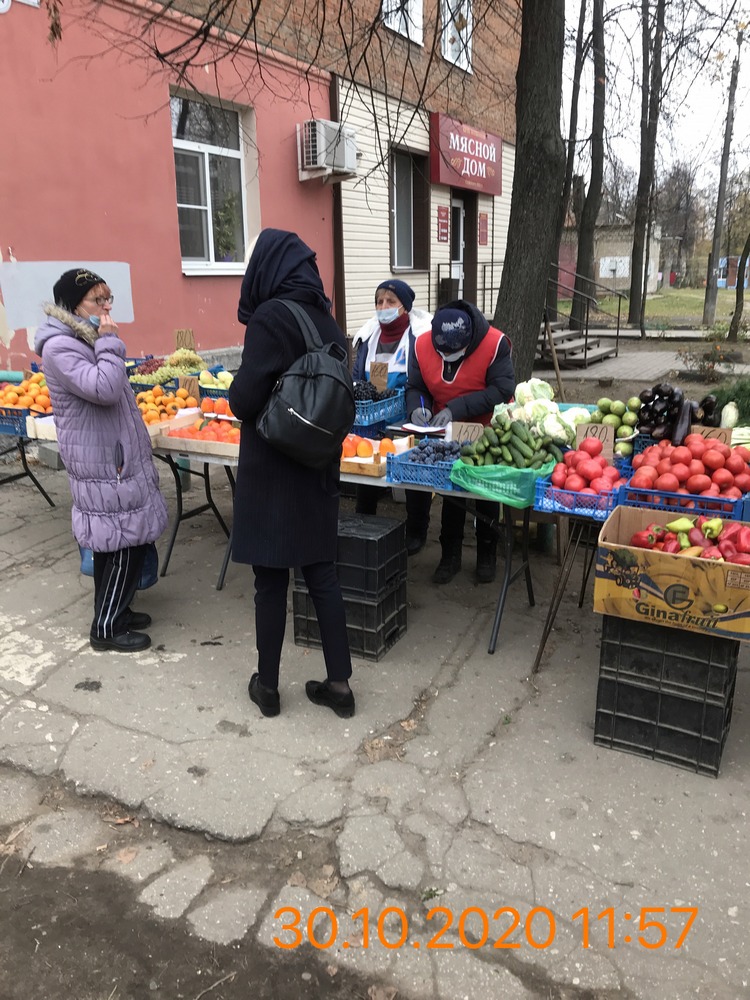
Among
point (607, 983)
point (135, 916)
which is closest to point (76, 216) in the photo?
point (135, 916)

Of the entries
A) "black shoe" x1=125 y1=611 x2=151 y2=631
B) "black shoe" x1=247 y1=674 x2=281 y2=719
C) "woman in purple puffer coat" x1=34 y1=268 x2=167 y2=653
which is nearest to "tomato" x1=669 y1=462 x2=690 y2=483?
"black shoe" x1=247 y1=674 x2=281 y2=719

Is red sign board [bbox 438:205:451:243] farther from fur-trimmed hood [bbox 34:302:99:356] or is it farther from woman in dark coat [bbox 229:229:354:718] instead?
woman in dark coat [bbox 229:229:354:718]

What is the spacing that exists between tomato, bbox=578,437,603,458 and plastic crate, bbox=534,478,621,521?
0.84ft

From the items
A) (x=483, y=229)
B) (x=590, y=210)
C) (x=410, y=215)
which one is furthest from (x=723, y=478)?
(x=590, y=210)

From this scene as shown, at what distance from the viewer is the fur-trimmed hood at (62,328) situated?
3.51 meters

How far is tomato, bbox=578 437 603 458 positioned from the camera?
12.0 feet

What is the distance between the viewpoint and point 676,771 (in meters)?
3.04

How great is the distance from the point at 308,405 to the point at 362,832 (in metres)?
1.56

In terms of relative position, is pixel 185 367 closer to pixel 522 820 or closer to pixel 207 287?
pixel 207 287

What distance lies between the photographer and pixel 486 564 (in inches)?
194

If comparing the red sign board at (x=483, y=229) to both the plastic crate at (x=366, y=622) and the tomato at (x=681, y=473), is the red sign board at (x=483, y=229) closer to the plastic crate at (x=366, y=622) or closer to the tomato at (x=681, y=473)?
the plastic crate at (x=366, y=622)

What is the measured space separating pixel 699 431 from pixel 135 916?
326 centimetres

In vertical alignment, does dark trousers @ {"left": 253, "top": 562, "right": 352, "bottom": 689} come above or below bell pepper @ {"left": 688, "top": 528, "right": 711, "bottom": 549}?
below

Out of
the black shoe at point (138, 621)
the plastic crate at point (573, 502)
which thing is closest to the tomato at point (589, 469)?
the plastic crate at point (573, 502)
